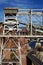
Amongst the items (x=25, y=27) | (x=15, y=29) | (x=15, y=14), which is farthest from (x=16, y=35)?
(x=25, y=27)

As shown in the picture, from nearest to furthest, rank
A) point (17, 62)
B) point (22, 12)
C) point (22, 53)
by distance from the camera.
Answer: point (17, 62)
point (22, 12)
point (22, 53)

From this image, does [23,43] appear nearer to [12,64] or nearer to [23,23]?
[23,23]

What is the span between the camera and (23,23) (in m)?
32.7

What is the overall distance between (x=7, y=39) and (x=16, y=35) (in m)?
2.12

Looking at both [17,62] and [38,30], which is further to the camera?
[38,30]

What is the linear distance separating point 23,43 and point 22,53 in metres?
1.59

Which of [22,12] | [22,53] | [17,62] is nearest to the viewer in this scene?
[17,62]

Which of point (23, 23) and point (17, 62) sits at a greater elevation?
point (23, 23)

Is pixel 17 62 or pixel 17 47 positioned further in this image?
pixel 17 47

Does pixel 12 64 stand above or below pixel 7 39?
below

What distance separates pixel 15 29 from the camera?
99.0 ft

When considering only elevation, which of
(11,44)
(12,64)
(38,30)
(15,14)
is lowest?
(12,64)

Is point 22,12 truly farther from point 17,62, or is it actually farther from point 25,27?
point 17,62

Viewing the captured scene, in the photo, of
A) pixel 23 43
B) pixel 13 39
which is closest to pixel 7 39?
pixel 13 39
